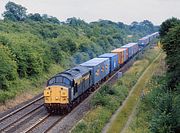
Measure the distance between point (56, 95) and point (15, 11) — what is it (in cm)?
7461

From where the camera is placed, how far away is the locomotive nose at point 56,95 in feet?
100

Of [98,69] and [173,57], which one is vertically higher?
[173,57]

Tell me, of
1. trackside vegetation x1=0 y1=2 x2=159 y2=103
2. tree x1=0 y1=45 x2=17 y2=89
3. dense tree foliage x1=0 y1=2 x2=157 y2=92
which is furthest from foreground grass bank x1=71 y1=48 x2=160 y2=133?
dense tree foliage x1=0 y1=2 x2=157 y2=92

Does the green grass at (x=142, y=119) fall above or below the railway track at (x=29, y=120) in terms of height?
above

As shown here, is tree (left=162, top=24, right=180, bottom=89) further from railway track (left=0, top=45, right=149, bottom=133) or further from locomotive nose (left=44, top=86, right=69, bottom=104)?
railway track (left=0, top=45, right=149, bottom=133)

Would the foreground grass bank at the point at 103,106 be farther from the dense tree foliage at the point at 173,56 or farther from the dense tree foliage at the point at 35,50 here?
the dense tree foliage at the point at 35,50

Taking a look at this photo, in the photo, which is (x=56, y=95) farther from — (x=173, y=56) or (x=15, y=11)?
(x=15, y=11)

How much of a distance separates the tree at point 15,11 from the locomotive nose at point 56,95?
70.6 metres

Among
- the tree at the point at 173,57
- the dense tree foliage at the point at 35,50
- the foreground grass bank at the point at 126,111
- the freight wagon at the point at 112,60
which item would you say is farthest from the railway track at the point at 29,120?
the freight wagon at the point at 112,60

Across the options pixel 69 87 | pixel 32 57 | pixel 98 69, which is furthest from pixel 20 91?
pixel 69 87

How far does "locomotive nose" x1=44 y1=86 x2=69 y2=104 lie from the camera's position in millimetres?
30625

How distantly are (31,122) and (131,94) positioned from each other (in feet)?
40.7

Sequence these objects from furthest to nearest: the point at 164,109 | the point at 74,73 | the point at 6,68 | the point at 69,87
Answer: the point at 6,68 < the point at 74,73 < the point at 69,87 < the point at 164,109

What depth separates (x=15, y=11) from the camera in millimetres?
101250
